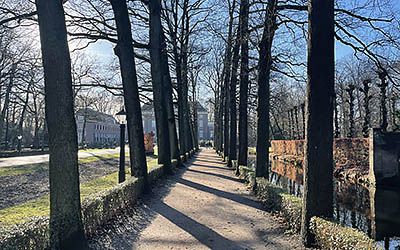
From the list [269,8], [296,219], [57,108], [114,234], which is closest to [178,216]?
[114,234]

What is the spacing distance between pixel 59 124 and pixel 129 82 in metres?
5.27

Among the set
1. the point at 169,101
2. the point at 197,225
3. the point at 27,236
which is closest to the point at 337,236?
the point at 197,225

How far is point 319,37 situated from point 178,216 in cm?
472

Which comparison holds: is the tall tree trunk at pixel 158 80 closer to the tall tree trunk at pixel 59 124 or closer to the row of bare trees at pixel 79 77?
the row of bare trees at pixel 79 77

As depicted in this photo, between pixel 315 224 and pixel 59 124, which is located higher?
pixel 59 124

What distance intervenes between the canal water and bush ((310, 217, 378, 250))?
2.39 ft

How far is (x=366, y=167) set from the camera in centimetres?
2020

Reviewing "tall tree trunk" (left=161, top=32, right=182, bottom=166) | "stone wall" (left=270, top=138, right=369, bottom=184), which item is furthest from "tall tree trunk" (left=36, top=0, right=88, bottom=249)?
"stone wall" (left=270, top=138, right=369, bottom=184)

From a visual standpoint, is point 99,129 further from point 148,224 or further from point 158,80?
point 148,224

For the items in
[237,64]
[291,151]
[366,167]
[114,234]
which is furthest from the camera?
[291,151]

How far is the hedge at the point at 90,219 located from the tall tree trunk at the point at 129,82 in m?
0.71

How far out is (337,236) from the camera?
4.78m

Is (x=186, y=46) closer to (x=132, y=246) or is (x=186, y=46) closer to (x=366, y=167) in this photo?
(x=366, y=167)

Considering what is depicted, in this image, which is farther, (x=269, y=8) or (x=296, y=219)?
(x=269, y=8)
